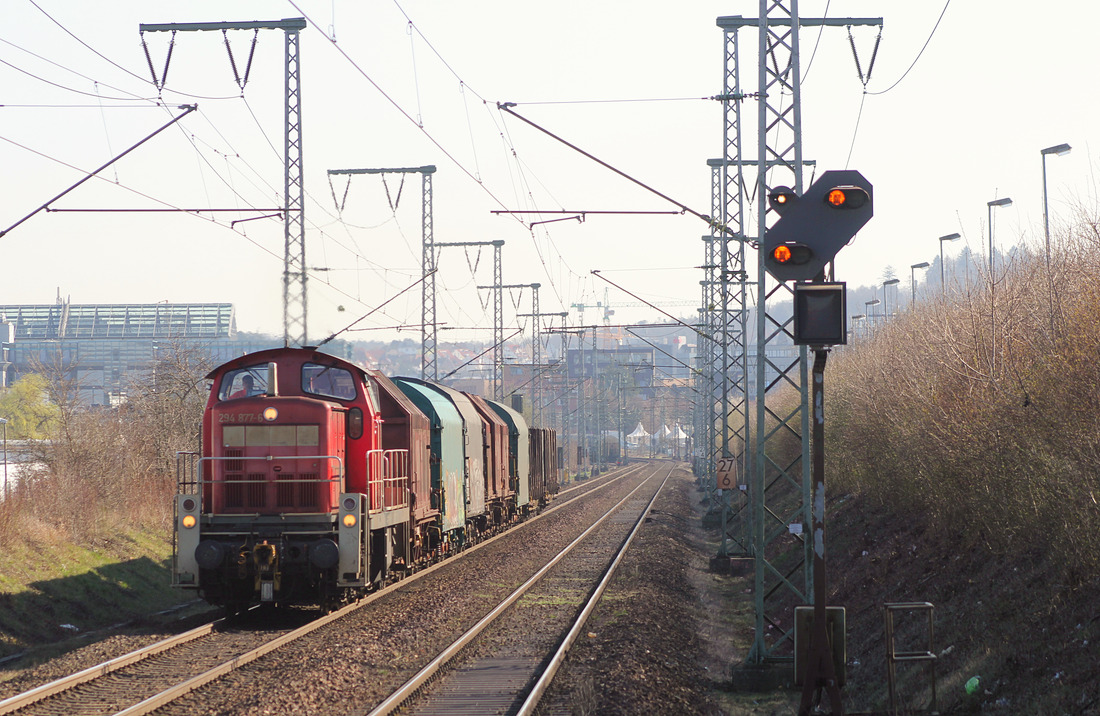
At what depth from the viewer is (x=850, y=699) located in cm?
1156

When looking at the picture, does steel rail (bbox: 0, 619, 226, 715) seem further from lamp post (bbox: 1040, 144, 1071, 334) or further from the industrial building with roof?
the industrial building with roof

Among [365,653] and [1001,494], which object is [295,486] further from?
[1001,494]

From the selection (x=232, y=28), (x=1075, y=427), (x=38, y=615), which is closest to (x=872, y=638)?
(x=1075, y=427)

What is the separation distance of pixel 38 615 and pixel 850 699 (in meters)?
11.8

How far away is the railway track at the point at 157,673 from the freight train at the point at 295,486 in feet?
2.60

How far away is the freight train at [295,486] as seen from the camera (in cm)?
1443

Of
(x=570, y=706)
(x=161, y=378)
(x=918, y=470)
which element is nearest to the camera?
(x=570, y=706)

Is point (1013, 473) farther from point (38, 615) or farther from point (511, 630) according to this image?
point (38, 615)

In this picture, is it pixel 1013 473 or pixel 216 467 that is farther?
pixel 216 467

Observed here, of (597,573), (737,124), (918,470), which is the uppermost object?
(737,124)

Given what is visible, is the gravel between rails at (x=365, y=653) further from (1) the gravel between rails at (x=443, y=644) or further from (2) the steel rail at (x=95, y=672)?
(2) the steel rail at (x=95, y=672)

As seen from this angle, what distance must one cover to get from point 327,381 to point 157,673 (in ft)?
18.2

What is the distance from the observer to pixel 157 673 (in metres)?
11.4

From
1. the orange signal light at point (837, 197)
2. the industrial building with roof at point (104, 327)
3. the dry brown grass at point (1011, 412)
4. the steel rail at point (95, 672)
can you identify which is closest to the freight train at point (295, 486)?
the steel rail at point (95, 672)
